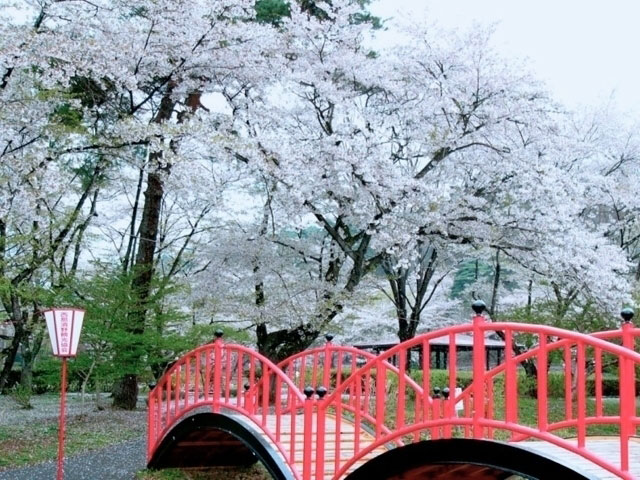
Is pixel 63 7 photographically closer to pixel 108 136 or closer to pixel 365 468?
pixel 108 136

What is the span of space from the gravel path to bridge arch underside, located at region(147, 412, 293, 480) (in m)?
0.44

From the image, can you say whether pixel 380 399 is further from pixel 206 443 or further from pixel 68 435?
pixel 68 435

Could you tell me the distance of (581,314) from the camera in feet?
46.6

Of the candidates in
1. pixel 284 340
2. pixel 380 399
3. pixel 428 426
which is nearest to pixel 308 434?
pixel 380 399

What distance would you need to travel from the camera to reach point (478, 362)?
3.78m

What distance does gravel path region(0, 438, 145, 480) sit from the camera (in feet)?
26.7

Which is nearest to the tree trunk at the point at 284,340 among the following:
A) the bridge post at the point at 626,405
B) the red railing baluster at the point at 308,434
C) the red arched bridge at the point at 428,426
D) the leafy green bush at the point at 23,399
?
the leafy green bush at the point at 23,399

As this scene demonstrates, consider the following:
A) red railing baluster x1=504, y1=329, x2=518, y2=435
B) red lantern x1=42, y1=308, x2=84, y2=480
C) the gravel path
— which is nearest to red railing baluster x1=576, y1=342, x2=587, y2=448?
red railing baluster x1=504, y1=329, x2=518, y2=435

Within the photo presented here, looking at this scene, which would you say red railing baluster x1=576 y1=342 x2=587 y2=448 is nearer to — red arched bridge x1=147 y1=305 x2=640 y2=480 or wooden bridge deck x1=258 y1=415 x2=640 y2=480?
red arched bridge x1=147 y1=305 x2=640 y2=480

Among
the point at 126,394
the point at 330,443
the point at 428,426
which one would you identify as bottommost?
the point at 126,394

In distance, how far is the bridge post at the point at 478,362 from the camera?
3717 millimetres

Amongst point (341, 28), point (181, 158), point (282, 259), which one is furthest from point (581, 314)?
point (181, 158)

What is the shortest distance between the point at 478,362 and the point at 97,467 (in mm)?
6485

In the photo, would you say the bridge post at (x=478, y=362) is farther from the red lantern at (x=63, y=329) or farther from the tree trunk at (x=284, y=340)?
the tree trunk at (x=284, y=340)
